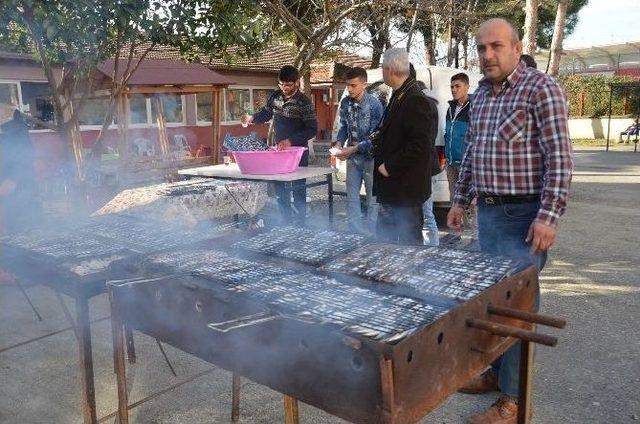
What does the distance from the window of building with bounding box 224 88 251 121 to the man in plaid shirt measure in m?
18.2

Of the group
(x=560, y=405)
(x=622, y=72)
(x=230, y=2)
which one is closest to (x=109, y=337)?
(x=560, y=405)

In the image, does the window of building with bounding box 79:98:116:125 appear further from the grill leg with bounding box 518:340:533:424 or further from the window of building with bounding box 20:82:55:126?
the grill leg with bounding box 518:340:533:424

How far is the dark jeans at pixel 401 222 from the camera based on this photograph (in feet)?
13.5

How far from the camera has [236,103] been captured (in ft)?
67.7

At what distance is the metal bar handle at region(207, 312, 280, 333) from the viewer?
5.27 ft

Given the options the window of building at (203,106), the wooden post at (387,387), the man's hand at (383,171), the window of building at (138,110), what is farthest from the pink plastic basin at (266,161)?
the window of building at (203,106)

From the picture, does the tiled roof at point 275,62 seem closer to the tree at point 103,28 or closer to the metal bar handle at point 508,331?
the tree at point 103,28

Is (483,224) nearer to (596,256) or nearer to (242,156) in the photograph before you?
(242,156)

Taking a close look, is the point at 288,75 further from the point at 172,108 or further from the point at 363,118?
the point at 172,108

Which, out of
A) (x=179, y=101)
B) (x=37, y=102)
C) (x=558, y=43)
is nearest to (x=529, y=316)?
(x=558, y=43)

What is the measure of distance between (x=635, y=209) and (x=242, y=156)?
641 centimetres

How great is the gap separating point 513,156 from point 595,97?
2551 centimetres

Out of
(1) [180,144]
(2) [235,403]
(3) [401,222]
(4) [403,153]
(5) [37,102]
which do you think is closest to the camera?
(2) [235,403]

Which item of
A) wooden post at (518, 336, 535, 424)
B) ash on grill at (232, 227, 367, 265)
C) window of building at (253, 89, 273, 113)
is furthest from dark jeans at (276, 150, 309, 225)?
window of building at (253, 89, 273, 113)
